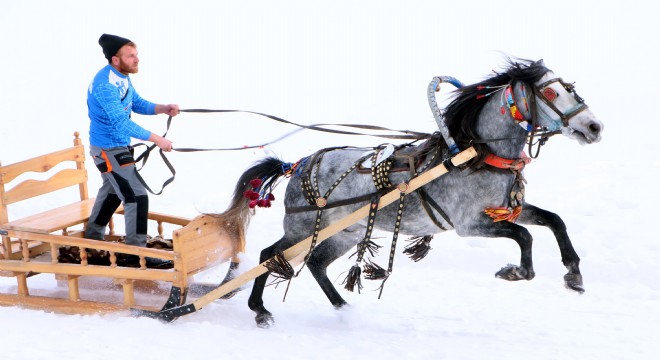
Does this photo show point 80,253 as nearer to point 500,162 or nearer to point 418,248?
point 418,248

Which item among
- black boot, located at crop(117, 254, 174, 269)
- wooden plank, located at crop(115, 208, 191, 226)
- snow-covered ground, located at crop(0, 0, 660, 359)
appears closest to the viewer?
snow-covered ground, located at crop(0, 0, 660, 359)

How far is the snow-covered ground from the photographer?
16.4 ft

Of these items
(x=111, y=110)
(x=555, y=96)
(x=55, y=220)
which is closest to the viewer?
(x=555, y=96)

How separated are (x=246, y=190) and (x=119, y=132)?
101 centimetres

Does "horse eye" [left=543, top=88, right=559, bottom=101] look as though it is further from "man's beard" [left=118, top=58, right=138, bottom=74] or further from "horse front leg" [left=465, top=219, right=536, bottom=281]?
"man's beard" [left=118, top=58, right=138, bottom=74]

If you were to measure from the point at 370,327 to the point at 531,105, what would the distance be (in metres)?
1.99

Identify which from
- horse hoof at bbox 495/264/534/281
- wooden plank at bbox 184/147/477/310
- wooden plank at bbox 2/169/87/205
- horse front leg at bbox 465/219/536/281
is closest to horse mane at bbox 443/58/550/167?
wooden plank at bbox 184/147/477/310

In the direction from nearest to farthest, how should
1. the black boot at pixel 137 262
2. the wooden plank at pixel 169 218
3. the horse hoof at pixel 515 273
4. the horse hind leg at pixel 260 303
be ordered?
the horse hoof at pixel 515 273
the horse hind leg at pixel 260 303
the black boot at pixel 137 262
the wooden plank at pixel 169 218

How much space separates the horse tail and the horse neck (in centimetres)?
167

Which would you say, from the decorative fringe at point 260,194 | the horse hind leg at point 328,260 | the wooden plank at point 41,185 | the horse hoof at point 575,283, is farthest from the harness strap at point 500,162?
the wooden plank at point 41,185

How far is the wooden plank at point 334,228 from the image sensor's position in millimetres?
4578

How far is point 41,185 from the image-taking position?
5.75m

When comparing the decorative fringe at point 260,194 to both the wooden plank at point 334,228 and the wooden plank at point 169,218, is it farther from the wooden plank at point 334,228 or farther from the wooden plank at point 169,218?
the wooden plank at point 169,218

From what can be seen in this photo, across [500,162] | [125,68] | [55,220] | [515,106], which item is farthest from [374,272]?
[55,220]
